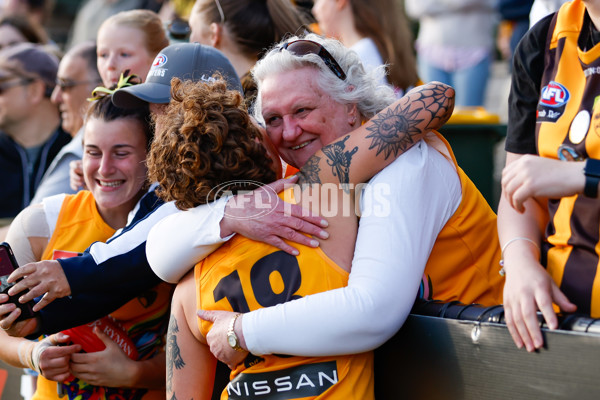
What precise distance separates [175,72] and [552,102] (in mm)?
1559

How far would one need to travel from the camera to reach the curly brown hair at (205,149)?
222 cm

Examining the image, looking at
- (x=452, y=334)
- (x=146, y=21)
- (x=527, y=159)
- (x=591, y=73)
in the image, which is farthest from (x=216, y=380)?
(x=146, y=21)

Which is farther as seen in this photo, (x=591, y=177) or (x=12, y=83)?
(x=12, y=83)

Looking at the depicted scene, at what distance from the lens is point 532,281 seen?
6.51ft

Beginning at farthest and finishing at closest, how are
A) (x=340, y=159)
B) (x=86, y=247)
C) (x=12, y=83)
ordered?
(x=12, y=83) → (x=86, y=247) → (x=340, y=159)

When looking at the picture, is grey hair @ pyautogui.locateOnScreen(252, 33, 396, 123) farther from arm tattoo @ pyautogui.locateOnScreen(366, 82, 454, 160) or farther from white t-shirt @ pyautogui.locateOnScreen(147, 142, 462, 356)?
white t-shirt @ pyautogui.locateOnScreen(147, 142, 462, 356)

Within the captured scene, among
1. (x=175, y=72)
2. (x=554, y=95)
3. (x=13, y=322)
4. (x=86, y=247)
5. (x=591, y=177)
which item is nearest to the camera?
(x=591, y=177)

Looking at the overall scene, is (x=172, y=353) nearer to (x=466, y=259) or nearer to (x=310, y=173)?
(x=310, y=173)

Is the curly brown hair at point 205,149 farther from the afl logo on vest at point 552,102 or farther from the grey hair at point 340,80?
the afl logo on vest at point 552,102

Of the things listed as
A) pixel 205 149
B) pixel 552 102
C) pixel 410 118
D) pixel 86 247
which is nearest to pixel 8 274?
pixel 86 247

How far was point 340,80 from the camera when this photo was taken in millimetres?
2604

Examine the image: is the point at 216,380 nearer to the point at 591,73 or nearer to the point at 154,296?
the point at 154,296

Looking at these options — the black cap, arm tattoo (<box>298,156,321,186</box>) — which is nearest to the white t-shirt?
arm tattoo (<box>298,156,321,186</box>)

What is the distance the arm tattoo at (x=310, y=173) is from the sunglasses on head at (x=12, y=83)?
358cm
